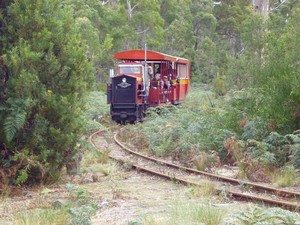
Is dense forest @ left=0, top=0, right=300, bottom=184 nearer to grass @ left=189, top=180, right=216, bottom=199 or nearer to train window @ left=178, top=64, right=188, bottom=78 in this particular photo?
grass @ left=189, top=180, right=216, bottom=199

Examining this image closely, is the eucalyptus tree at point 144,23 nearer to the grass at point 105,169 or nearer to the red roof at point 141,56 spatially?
the red roof at point 141,56

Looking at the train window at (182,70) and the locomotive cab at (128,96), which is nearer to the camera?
the locomotive cab at (128,96)

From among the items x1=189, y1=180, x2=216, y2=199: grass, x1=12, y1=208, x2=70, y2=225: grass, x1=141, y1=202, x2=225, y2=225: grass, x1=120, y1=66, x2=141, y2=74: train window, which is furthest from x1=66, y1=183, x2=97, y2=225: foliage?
x1=120, y1=66, x2=141, y2=74: train window

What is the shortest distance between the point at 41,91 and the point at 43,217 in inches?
125

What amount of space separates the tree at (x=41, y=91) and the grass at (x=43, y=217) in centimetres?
198

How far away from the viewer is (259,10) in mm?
25750

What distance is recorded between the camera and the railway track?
9.27 m

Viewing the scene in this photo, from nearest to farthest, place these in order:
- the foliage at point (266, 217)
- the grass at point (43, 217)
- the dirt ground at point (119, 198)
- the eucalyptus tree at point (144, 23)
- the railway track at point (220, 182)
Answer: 1. the foliage at point (266, 217)
2. the grass at point (43, 217)
3. the dirt ground at point (119, 198)
4. the railway track at point (220, 182)
5. the eucalyptus tree at point (144, 23)

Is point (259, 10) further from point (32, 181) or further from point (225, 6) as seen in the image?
point (225, 6)

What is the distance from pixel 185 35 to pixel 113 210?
47.3 meters

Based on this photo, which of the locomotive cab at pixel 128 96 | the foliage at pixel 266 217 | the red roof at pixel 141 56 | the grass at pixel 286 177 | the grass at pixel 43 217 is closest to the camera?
the foliage at pixel 266 217

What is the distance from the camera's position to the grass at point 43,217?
295 inches

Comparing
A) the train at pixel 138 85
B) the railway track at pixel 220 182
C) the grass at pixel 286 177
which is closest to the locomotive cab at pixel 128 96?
the train at pixel 138 85

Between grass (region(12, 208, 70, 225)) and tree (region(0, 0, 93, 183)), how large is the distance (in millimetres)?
1983
